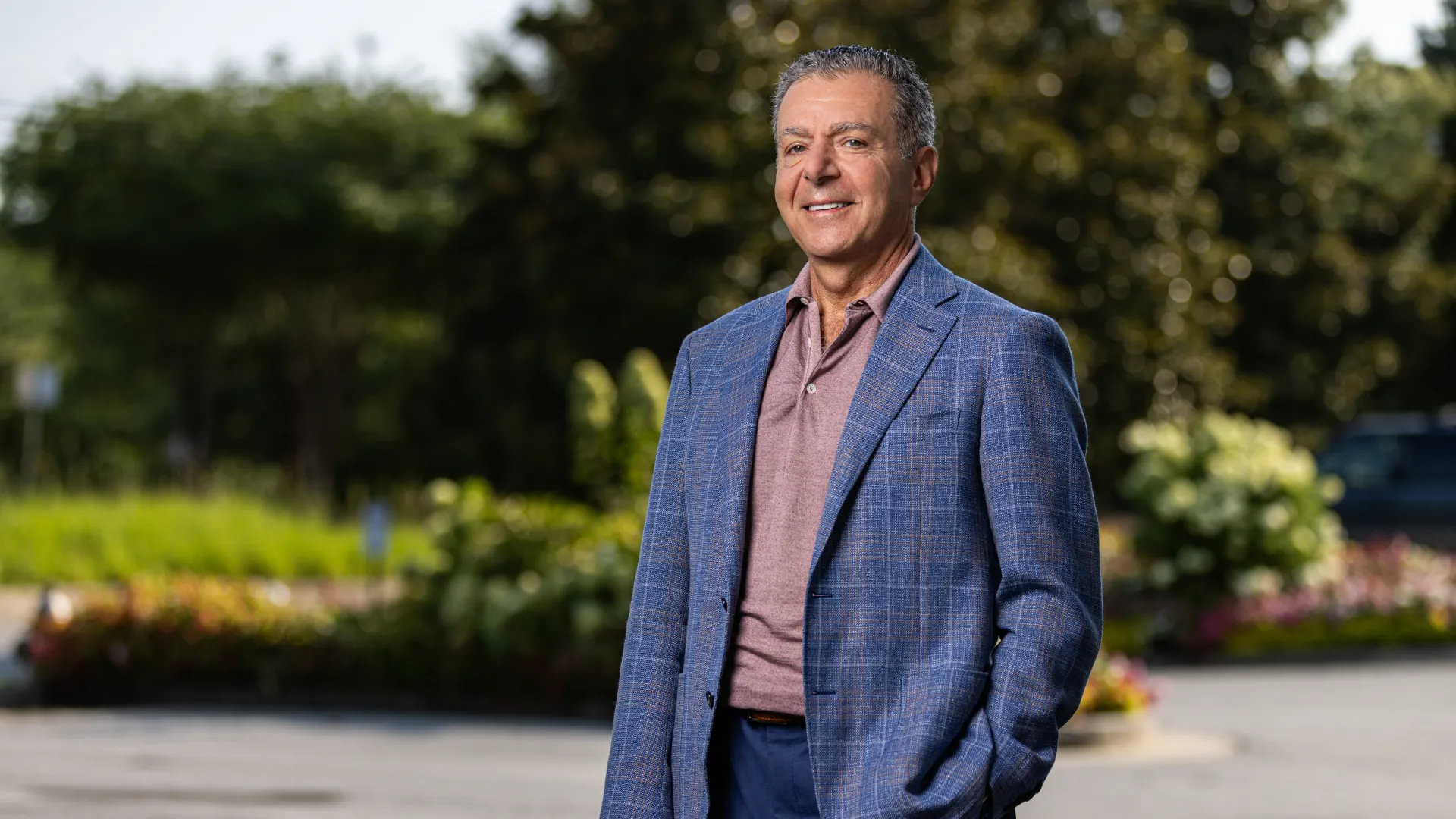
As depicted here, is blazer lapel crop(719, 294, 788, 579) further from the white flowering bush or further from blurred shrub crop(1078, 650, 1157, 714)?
the white flowering bush

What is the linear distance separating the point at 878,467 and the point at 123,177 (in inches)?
1548

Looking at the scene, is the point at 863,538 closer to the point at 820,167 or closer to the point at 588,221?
the point at 820,167

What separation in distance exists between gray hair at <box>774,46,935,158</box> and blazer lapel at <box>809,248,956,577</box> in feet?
0.69

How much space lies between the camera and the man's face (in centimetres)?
313

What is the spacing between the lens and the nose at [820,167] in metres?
3.13

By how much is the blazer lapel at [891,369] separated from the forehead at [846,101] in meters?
0.26

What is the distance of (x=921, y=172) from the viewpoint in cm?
325

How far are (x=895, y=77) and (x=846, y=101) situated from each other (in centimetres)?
10

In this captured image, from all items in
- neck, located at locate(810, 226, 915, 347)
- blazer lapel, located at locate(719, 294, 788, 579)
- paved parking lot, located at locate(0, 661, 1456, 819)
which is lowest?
paved parking lot, located at locate(0, 661, 1456, 819)

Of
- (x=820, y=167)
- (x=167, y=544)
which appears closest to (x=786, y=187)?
(x=820, y=167)

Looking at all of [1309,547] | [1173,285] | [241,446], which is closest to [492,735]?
[1309,547]

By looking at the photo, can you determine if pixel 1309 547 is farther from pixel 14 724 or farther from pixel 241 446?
pixel 241 446

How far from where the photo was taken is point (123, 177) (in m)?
39.9

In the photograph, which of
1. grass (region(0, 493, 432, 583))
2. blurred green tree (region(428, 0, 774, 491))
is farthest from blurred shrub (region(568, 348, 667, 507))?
blurred green tree (region(428, 0, 774, 491))
